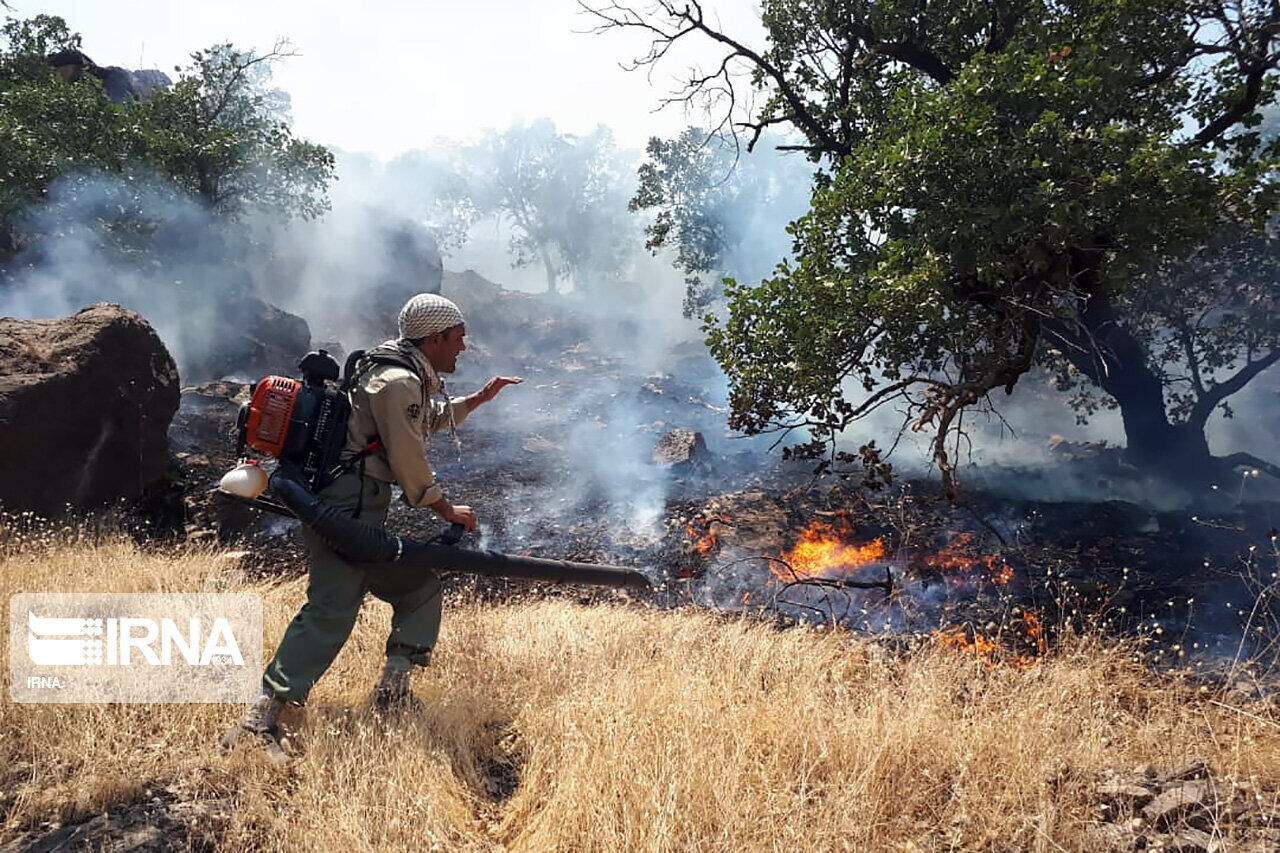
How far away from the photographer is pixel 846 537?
28.8 ft

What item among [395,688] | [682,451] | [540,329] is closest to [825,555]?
[682,451]

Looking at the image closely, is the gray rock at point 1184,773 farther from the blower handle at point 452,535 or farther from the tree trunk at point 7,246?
the tree trunk at point 7,246

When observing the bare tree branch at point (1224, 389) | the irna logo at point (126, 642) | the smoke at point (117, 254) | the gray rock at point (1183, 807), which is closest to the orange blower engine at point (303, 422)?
the irna logo at point (126, 642)

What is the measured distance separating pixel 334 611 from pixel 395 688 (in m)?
0.52

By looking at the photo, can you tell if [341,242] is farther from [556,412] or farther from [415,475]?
[415,475]

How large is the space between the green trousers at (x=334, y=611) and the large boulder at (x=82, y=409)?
5015 mm

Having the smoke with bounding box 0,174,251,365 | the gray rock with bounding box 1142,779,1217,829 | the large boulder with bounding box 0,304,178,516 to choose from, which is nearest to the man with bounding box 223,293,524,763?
the gray rock with bounding box 1142,779,1217,829

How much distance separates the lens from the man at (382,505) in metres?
2.92

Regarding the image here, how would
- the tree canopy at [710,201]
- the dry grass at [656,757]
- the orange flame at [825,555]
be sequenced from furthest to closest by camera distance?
the tree canopy at [710,201] → the orange flame at [825,555] → the dry grass at [656,757]

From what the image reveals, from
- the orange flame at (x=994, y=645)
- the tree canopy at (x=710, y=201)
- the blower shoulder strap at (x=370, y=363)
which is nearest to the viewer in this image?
the blower shoulder strap at (x=370, y=363)

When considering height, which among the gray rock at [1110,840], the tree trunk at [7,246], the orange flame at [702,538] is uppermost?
the tree trunk at [7,246]

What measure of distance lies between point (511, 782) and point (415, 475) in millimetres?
1436

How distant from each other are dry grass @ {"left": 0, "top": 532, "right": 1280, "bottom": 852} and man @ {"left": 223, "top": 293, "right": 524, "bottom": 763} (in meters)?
0.19

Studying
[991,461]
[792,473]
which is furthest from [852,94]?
[991,461]
